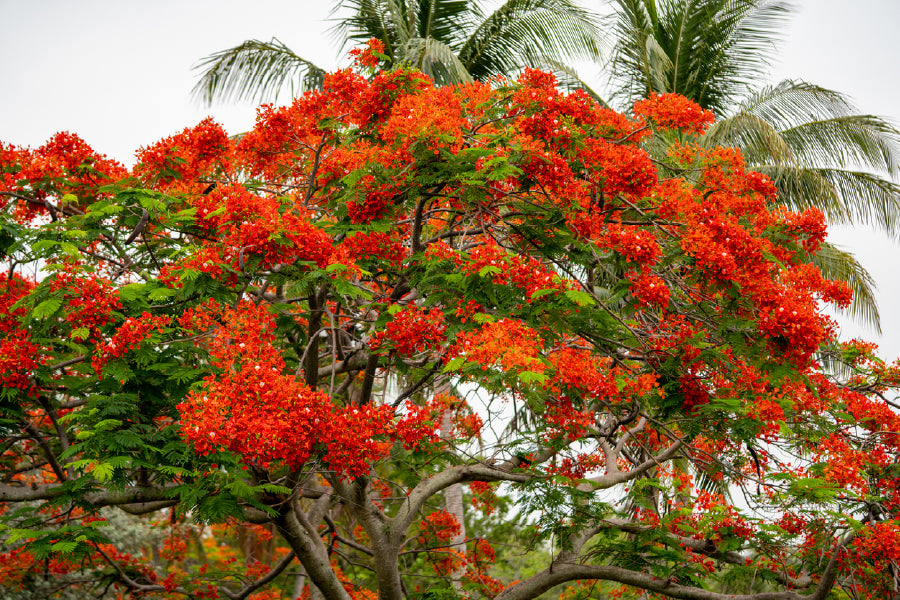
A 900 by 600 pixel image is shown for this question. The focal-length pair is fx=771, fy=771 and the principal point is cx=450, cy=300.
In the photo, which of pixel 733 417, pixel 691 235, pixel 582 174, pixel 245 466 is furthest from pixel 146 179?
pixel 733 417

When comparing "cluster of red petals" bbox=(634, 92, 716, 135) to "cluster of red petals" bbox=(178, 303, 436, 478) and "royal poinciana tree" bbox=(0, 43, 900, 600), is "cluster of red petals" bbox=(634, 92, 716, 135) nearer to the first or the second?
"royal poinciana tree" bbox=(0, 43, 900, 600)

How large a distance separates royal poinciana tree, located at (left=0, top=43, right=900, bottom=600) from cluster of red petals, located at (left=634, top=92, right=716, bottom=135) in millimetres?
22

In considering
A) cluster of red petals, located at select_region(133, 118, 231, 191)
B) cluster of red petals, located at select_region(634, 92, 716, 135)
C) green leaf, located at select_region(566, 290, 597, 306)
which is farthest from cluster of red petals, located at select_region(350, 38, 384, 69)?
green leaf, located at select_region(566, 290, 597, 306)

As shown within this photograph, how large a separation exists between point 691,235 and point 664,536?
3034 mm

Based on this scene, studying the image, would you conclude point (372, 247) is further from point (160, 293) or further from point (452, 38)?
point (452, 38)

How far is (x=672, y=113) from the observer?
7227 mm

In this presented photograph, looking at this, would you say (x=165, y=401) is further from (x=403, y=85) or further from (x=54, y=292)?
(x=403, y=85)

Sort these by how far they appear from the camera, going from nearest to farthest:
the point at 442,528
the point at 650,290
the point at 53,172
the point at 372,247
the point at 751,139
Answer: the point at 650,290, the point at 372,247, the point at 53,172, the point at 442,528, the point at 751,139

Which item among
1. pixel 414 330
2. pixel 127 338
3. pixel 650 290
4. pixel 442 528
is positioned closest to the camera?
pixel 127 338

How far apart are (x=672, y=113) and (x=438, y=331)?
3.33 m

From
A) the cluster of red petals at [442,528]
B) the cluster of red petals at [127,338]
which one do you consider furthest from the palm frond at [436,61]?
the cluster of red petals at [127,338]

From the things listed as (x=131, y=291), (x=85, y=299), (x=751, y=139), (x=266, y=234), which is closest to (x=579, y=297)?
(x=266, y=234)

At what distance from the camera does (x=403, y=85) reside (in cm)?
679

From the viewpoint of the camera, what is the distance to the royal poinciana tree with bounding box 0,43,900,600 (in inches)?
206
